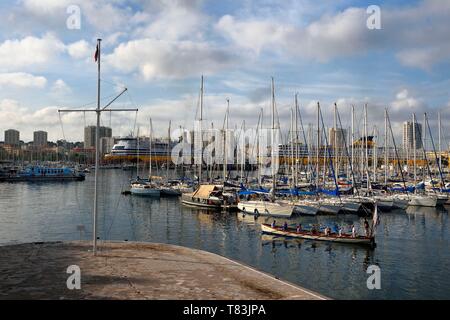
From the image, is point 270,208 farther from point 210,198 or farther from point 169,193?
point 169,193

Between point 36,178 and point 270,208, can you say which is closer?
point 270,208

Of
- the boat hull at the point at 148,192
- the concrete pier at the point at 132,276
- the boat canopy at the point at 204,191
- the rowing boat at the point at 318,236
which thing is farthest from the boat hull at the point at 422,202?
the concrete pier at the point at 132,276

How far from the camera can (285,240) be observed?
36438 millimetres

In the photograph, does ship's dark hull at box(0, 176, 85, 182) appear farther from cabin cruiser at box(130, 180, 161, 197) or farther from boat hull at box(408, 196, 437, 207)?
boat hull at box(408, 196, 437, 207)

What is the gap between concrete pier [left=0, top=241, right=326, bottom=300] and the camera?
14727 mm

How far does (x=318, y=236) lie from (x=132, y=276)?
881 inches

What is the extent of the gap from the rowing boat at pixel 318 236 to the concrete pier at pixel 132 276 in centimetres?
1600

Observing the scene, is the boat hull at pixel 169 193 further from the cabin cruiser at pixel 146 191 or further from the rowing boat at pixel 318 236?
the rowing boat at pixel 318 236

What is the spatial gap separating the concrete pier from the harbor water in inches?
101

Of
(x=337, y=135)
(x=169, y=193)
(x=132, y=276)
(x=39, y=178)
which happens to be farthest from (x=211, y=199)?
(x=39, y=178)

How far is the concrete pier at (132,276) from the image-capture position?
48.3 feet
